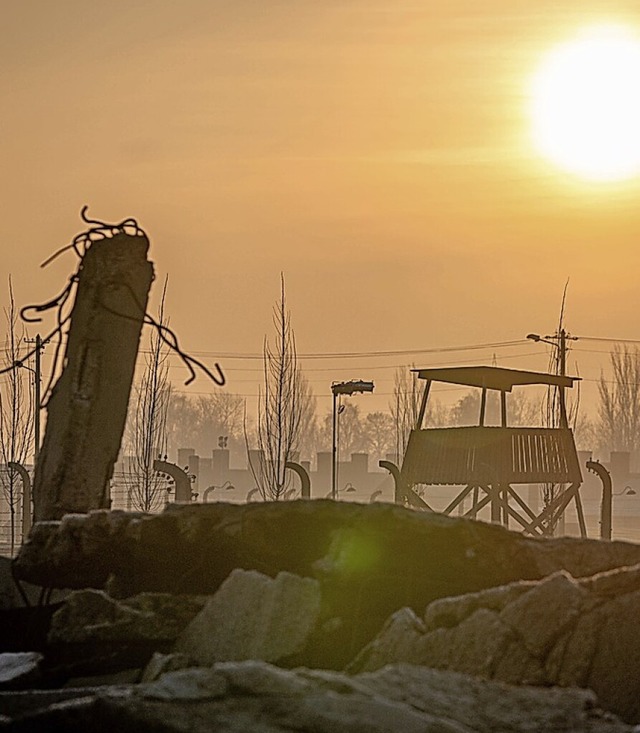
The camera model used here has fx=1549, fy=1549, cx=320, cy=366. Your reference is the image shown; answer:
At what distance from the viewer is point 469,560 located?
7.00 meters

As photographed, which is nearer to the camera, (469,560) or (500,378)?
(469,560)

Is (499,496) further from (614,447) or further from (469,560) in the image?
(614,447)

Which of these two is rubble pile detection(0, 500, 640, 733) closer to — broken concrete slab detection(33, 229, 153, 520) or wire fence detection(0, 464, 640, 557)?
broken concrete slab detection(33, 229, 153, 520)

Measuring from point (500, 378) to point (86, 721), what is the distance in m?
16.4

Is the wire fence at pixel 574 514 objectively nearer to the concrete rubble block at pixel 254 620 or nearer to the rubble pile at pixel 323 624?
the rubble pile at pixel 323 624

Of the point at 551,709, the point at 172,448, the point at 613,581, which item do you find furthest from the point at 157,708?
the point at 172,448

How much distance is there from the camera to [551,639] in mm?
5867

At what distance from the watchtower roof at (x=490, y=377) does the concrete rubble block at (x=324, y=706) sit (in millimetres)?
15262

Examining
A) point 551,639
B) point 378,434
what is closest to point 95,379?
point 551,639

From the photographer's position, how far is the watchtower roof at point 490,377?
20.8 meters

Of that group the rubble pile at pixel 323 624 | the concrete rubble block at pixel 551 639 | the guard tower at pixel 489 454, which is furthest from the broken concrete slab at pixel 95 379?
the guard tower at pixel 489 454

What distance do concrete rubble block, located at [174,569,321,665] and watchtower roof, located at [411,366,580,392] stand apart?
44.8ft

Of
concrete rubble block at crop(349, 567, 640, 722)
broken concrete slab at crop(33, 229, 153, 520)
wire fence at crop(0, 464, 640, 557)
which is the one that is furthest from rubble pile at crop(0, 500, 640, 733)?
wire fence at crop(0, 464, 640, 557)

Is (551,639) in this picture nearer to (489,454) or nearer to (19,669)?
(19,669)
